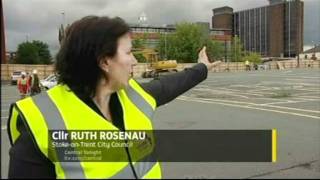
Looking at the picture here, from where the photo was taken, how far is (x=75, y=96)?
1.68 m

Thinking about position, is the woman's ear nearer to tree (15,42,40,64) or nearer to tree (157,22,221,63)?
tree (15,42,40,64)

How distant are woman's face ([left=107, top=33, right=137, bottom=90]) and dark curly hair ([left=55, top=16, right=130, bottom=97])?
0.06 feet

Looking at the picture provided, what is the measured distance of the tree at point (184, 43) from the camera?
109 meters

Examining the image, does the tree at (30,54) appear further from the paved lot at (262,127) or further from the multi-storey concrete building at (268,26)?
the paved lot at (262,127)

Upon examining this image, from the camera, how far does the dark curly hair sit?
5.66 feet

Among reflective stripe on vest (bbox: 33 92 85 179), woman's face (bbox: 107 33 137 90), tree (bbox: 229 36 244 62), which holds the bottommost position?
tree (bbox: 229 36 244 62)

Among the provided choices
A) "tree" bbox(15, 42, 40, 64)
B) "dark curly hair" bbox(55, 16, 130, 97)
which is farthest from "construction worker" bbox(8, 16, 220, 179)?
"tree" bbox(15, 42, 40, 64)

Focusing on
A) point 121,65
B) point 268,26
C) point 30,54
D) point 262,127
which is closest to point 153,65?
point 30,54

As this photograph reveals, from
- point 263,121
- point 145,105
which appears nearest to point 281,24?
point 263,121

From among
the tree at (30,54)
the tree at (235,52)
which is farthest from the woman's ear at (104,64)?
the tree at (235,52)

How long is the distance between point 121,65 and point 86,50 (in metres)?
0.13

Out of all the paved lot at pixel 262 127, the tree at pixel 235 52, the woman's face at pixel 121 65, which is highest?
the woman's face at pixel 121 65

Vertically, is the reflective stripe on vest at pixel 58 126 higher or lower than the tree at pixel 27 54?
higher

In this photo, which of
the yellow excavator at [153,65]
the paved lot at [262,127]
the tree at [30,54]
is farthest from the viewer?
the tree at [30,54]
